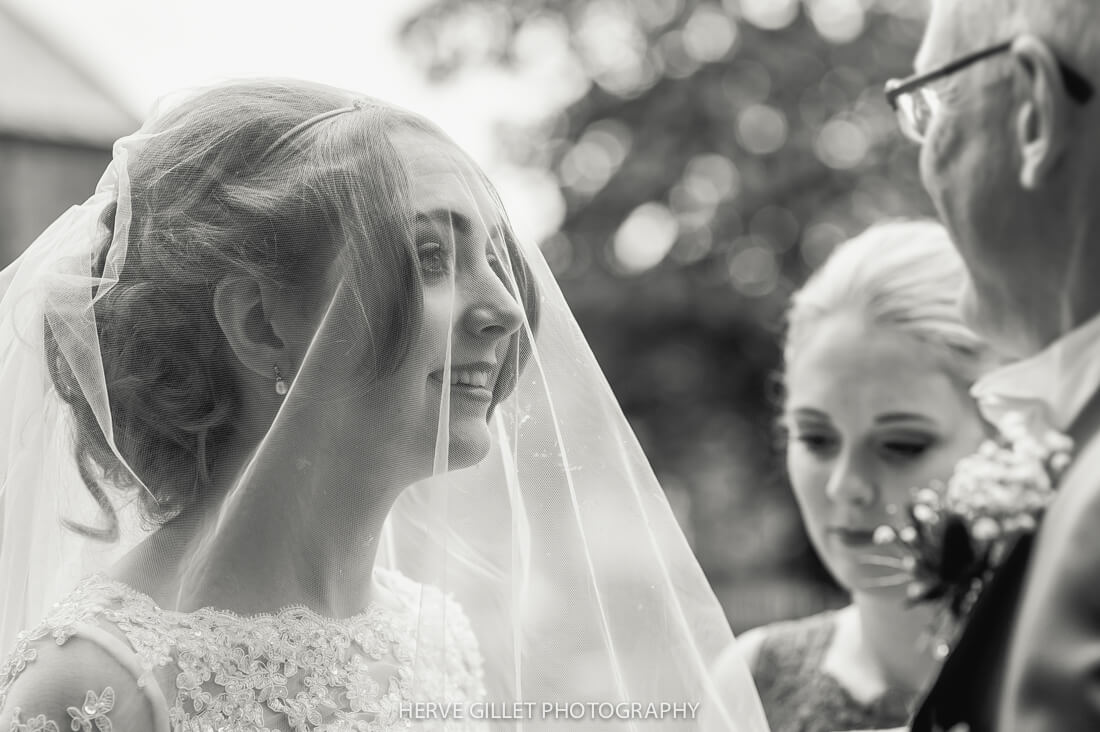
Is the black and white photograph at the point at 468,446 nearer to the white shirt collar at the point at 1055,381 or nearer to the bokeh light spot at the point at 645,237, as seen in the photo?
the white shirt collar at the point at 1055,381

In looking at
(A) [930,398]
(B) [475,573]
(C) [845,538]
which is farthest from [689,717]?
(A) [930,398]

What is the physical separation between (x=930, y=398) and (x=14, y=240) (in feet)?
56.4

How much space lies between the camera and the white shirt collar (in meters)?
1.70

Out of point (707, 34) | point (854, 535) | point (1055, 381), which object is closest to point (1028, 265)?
point (1055, 381)

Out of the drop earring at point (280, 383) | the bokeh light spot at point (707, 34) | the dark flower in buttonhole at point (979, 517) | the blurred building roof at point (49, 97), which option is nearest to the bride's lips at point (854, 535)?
the dark flower in buttonhole at point (979, 517)

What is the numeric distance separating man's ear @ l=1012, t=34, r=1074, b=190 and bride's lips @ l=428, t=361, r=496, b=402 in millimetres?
1133

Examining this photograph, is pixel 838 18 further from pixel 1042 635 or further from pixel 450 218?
pixel 1042 635

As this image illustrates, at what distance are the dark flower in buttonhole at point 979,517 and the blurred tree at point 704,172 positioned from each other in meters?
12.5

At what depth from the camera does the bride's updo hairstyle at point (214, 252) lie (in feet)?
7.63

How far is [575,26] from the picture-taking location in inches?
615

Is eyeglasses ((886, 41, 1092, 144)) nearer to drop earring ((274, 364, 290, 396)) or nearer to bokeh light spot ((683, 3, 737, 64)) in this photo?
drop earring ((274, 364, 290, 396))

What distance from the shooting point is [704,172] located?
15.3 meters

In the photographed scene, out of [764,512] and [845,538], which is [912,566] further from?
[764,512]

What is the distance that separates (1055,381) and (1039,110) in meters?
0.40
